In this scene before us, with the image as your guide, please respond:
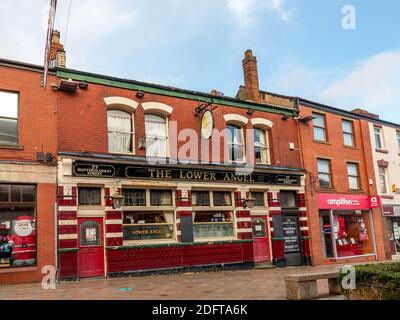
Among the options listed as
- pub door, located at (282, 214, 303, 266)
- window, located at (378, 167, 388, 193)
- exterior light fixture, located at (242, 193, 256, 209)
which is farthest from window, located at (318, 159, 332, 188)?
exterior light fixture, located at (242, 193, 256, 209)

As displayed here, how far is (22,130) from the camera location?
1455cm

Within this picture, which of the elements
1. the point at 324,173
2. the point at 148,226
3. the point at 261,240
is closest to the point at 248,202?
the point at 261,240

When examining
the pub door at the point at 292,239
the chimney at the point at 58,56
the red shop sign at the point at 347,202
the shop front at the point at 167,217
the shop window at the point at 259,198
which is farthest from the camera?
the red shop sign at the point at 347,202

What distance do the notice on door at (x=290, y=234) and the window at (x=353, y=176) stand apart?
5.13 metres

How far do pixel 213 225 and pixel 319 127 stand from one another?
8.92 meters

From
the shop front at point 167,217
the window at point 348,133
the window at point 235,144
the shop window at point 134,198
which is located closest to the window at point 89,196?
the shop front at point 167,217

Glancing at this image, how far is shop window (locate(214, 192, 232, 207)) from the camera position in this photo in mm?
18578

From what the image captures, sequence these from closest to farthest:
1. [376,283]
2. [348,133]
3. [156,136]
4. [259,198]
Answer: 1. [376,283]
2. [156,136]
3. [259,198]
4. [348,133]

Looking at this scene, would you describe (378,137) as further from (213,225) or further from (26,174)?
(26,174)

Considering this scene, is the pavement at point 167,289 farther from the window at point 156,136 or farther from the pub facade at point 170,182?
the window at point 156,136

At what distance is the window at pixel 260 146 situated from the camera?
2044 cm

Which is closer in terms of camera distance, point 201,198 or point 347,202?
point 201,198

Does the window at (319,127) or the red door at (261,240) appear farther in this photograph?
the window at (319,127)

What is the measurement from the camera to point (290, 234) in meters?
20.5
